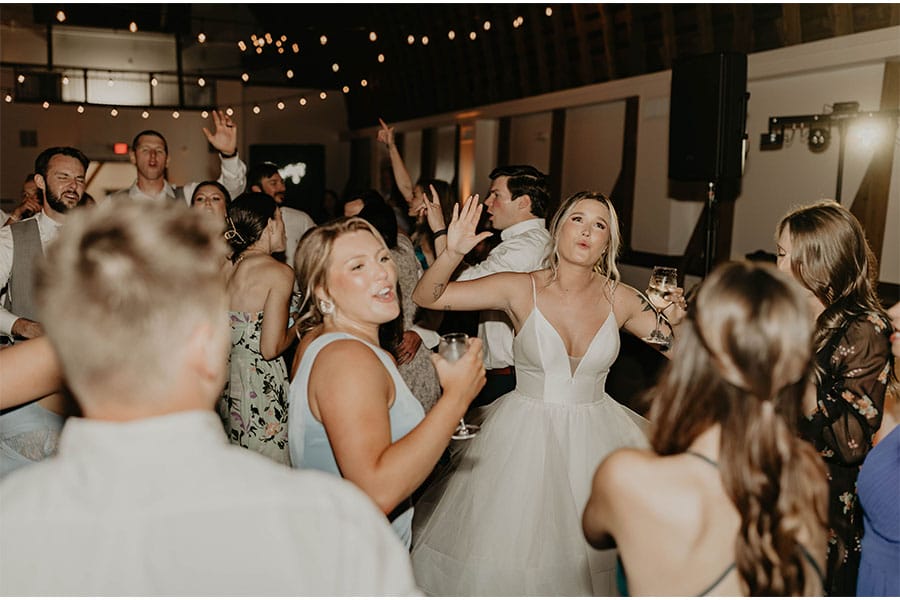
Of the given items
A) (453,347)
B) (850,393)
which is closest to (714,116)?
(850,393)

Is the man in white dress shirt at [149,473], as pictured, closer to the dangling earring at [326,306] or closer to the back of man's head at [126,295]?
the back of man's head at [126,295]

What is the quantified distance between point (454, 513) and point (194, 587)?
5.55 feet

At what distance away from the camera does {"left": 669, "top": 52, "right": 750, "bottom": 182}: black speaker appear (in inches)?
183

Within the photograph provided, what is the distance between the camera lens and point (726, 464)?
1.11 m

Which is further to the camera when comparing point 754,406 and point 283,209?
point 283,209

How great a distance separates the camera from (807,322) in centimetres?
109

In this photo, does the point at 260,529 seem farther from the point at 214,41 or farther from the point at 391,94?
the point at 214,41

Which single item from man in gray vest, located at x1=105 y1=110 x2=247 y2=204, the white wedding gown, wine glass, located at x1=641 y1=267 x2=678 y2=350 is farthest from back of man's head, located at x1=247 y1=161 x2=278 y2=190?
wine glass, located at x1=641 y1=267 x2=678 y2=350

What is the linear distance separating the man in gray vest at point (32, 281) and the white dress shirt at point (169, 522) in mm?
1125

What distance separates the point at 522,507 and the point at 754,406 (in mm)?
1398

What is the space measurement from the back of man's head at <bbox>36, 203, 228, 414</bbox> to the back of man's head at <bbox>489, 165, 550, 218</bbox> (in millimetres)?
A: 2709

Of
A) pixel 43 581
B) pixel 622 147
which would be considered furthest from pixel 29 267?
pixel 622 147

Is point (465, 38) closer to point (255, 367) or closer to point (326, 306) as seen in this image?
point (255, 367)

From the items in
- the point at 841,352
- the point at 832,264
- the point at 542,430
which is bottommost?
the point at 542,430
